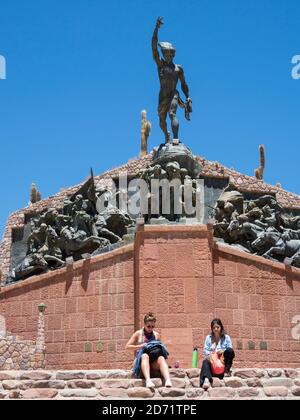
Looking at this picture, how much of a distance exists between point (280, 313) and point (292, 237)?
5.92 m

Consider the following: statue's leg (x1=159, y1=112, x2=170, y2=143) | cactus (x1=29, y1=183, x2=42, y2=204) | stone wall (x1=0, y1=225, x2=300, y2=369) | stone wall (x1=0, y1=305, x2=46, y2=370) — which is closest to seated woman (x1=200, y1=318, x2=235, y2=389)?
stone wall (x1=0, y1=225, x2=300, y2=369)

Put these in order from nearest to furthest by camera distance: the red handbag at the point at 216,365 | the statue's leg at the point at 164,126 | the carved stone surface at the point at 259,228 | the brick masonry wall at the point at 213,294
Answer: the red handbag at the point at 216,365, the brick masonry wall at the point at 213,294, the statue's leg at the point at 164,126, the carved stone surface at the point at 259,228

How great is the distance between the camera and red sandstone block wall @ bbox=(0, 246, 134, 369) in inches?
767

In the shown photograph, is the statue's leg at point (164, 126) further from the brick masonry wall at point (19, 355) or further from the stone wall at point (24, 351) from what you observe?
the brick masonry wall at point (19, 355)

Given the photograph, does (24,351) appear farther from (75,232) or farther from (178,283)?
(75,232)

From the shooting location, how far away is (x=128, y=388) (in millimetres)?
10430

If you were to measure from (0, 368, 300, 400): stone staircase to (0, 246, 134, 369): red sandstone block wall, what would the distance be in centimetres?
813

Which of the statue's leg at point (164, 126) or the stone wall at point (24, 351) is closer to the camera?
the stone wall at point (24, 351)

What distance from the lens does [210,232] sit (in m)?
18.8

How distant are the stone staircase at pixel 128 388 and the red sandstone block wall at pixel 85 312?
26.7 ft

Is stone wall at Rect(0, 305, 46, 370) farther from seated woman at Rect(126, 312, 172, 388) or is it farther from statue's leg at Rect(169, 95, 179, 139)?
seated woman at Rect(126, 312, 172, 388)

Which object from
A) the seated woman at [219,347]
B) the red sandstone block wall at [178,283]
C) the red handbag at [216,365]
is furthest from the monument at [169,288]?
the red handbag at [216,365]

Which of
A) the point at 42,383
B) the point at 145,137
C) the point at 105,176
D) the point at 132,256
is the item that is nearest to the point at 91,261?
the point at 132,256

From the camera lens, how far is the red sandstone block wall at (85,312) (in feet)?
63.9
